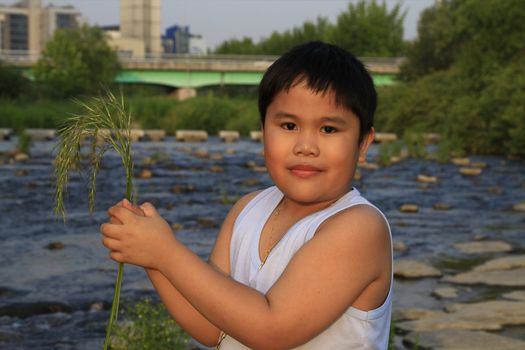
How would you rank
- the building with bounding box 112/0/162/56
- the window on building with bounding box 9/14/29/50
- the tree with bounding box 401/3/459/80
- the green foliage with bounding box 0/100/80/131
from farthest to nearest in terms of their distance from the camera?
1. the window on building with bounding box 9/14/29/50
2. the building with bounding box 112/0/162/56
3. the tree with bounding box 401/3/459/80
4. the green foliage with bounding box 0/100/80/131

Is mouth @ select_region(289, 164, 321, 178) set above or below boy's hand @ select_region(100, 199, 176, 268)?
above

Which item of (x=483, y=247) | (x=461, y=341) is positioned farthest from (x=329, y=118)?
(x=483, y=247)

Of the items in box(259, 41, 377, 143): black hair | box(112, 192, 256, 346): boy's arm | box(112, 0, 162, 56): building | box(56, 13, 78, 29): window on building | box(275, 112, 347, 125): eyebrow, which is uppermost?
box(56, 13, 78, 29): window on building

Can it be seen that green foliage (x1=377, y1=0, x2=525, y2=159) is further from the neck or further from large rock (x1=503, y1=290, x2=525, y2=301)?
the neck

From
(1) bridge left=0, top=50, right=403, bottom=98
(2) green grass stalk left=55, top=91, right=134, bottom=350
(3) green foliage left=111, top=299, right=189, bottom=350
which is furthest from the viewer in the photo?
(1) bridge left=0, top=50, right=403, bottom=98

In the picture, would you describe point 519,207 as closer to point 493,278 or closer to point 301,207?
point 493,278

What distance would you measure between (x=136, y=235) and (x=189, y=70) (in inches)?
2004

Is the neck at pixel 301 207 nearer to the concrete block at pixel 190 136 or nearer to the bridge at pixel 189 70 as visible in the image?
the concrete block at pixel 190 136

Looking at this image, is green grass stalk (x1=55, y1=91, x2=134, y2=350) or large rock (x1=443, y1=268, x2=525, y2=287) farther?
large rock (x1=443, y1=268, x2=525, y2=287)

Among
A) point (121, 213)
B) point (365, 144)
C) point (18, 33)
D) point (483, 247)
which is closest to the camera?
point (121, 213)

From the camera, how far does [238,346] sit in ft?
5.87

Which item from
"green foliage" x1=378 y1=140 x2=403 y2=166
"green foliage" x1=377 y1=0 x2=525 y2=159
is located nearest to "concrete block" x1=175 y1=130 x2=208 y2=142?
"green foliage" x1=377 y1=0 x2=525 y2=159

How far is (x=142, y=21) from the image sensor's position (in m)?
103

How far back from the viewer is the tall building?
101 meters
